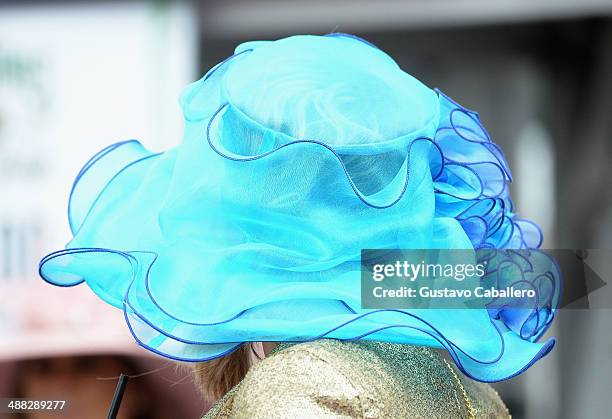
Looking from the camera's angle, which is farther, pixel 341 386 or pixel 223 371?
pixel 223 371

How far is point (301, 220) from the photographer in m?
0.57

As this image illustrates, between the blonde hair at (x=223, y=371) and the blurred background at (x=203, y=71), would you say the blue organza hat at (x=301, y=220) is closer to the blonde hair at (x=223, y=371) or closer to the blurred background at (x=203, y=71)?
the blonde hair at (x=223, y=371)

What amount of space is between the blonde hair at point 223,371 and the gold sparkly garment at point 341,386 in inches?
3.1

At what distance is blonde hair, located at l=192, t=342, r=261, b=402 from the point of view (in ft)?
2.15

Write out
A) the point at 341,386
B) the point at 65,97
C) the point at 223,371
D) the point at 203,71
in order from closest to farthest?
the point at 341,386 < the point at 223,371 < the point at 65,97 < the point at 203,71

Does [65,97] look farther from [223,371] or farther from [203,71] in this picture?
[223,371]

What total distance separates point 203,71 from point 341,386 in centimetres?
225

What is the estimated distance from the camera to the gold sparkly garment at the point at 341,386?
20.1 inches

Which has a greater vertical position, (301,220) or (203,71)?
(301,220)

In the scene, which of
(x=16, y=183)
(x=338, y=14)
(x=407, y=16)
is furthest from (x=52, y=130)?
(x=407, y=16)

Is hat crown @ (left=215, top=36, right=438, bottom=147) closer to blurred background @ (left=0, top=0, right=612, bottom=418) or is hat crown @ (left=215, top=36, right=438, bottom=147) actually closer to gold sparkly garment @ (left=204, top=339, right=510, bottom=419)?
gold sparkly garment @ (left=204, top=339, right=510, bottom=419)

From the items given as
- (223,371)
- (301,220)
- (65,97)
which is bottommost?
(65,97)

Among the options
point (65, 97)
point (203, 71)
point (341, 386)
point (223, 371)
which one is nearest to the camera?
point (341, 386)

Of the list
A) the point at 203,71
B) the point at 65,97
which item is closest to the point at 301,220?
the point at 65,97
